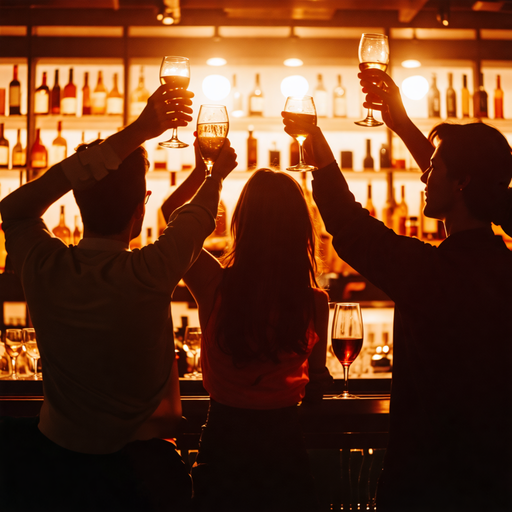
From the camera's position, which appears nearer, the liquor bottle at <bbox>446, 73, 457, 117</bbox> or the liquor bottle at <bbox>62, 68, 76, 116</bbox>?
→ the liquor bottle at <bbox>62, 68, 76, 116</bbox>

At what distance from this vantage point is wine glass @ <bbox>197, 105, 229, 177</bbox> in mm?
1211

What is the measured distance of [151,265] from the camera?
879 mm

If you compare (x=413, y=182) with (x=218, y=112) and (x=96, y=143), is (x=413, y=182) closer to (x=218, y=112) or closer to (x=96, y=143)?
(x=218, y=112)

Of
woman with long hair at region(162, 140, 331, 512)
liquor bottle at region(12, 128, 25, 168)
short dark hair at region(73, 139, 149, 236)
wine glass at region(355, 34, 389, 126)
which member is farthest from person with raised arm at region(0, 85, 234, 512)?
liquor bottle at region(12, 128, 25, 168)

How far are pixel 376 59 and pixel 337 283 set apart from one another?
1.93 metres

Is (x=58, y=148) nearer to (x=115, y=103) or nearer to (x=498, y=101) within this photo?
(x=115, y=103)

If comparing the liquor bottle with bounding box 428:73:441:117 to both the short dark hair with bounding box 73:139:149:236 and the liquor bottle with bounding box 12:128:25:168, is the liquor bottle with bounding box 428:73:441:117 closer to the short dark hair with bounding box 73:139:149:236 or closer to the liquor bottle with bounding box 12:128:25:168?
Result: the liquor bottle with bounding box 12:128:25:168

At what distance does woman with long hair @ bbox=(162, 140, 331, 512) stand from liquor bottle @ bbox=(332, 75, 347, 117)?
90.3 inches

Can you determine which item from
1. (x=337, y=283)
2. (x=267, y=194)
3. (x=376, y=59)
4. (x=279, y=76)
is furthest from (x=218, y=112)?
(x=279, y=76)

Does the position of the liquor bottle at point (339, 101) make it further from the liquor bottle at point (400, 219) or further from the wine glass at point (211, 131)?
the wine glass at point (211, 131)

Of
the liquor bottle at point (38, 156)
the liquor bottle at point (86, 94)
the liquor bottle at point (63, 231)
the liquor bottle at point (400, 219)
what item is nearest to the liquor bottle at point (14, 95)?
the liquor bottle at point (38, 156)

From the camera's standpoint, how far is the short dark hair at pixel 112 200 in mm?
948

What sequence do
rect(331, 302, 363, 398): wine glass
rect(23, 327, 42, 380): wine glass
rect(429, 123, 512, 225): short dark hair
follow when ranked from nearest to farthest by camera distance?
rect(429, 123, 512, 225): short dark hair
rect(331, 302, 363, 398): wine glass
rect(23, 327, 42, 380): wine glass

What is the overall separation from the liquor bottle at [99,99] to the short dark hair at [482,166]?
2.68 m
